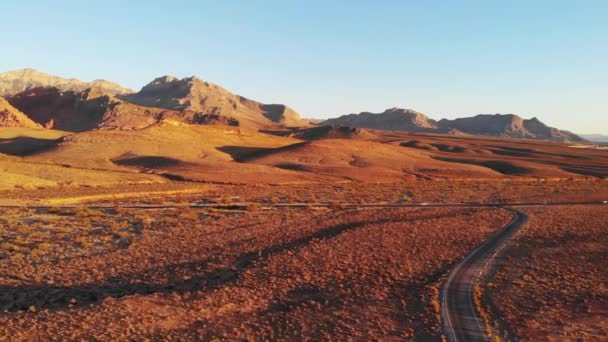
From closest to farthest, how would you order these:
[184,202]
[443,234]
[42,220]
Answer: [443,234], [42,220], [184,202]

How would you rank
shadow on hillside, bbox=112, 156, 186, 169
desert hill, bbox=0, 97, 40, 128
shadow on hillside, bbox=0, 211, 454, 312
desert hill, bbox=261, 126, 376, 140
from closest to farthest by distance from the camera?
shadow on hillside, bbox=0, 211, 454, 312
shadow on hillside, bbox=112, 156, 186, 169
desert hill, bbox=0, 97, 40, 128
desert hill, bbox=261, 126, 376, 140


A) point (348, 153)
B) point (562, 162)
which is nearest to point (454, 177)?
point (348, 153)

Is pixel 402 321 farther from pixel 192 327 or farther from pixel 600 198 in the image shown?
pixel 600 198

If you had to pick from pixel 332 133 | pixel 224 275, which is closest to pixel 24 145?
pixel 224 275

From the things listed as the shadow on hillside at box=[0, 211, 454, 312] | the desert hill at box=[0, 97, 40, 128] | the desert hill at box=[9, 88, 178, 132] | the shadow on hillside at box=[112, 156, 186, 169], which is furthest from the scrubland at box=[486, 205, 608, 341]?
the desert hill at box=[9, 88, 178, 132]

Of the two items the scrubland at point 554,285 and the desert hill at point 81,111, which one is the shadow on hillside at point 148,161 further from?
the scrubland at point 554,285

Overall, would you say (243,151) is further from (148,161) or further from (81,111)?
(81,111)

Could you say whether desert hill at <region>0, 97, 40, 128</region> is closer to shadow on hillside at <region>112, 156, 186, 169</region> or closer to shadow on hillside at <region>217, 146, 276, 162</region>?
shadow on hillside at <region>112, 156, 186, 169</region>
